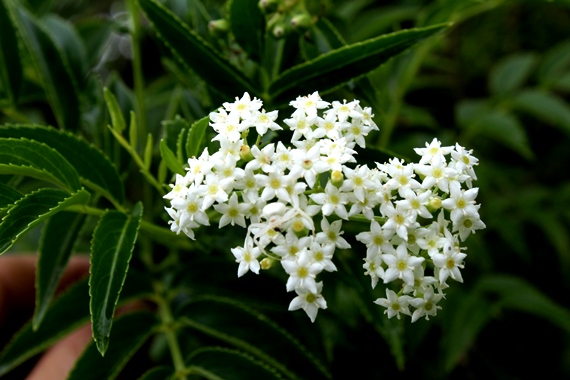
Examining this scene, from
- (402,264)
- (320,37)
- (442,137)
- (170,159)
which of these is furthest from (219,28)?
(442,137)

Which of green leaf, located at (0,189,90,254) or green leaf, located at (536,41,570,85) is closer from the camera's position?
green leaf, located at (0,189,90,254)

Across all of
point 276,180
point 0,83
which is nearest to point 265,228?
point 276,180

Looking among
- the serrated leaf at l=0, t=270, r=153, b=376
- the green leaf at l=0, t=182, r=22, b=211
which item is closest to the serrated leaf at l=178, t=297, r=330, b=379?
the serrated leaf at l=0, t=270, r=153, b=376

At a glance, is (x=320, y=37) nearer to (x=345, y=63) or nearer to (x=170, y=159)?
(x=345, y=63)

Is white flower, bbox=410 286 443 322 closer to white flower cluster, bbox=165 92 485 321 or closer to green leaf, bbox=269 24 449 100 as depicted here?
white flower cluster, bbox=165 92 485 321

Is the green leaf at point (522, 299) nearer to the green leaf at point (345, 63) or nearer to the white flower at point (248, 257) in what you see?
the green leaf at point (345, 63)

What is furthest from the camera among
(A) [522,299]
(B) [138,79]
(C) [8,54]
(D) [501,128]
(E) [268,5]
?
(D) [501,128]
